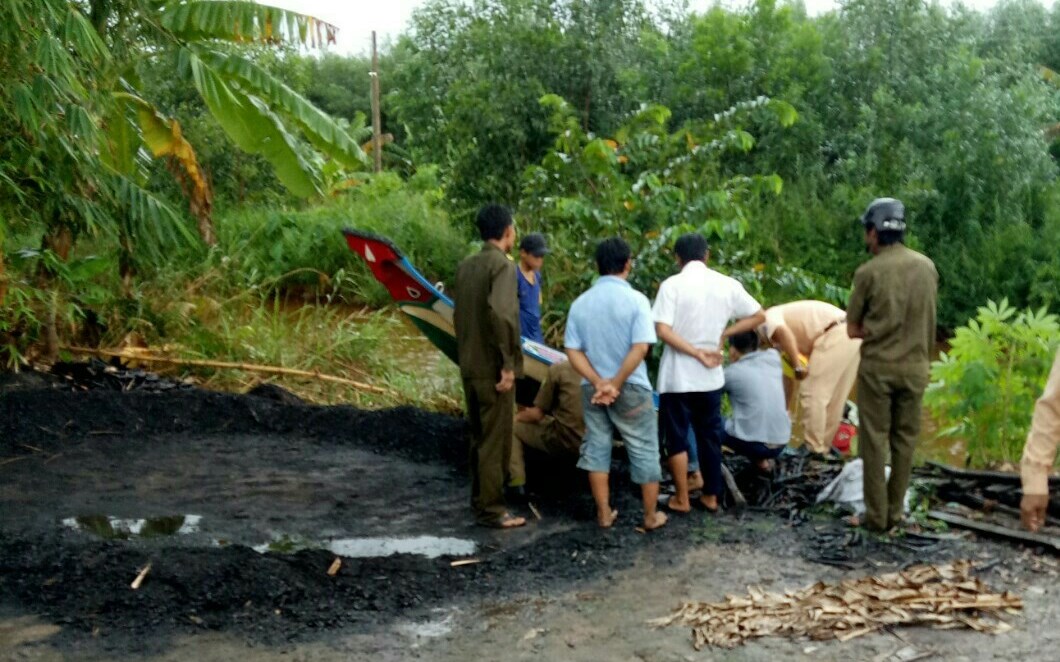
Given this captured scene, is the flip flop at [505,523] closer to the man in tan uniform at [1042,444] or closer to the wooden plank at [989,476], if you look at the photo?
the wooden plank at [989,476]

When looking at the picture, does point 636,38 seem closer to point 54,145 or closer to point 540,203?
point 540,203

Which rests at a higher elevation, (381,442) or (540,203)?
(540,203)

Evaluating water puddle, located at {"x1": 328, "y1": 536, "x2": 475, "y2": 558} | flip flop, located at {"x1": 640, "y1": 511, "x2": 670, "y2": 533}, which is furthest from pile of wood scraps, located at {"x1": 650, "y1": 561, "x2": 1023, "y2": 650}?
water puddle, located at {"x1": 328, "y1": 536, "x2": 475, "y2": 558}

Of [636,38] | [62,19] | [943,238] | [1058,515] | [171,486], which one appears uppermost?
[636,38]

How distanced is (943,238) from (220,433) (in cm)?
1219

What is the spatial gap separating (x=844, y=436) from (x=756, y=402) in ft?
7.08

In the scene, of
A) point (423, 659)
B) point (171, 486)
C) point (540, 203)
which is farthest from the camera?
point (540, 203)

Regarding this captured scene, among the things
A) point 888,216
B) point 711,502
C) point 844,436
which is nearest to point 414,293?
point 711,502

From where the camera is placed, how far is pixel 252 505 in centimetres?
816

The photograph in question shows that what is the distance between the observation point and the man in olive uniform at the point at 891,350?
6.71 m

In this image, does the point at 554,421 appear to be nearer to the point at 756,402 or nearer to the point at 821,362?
the point at 756,402

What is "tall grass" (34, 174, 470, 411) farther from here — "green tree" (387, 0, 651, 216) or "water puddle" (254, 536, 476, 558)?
"water puddle" (254, 536, 476, 558)

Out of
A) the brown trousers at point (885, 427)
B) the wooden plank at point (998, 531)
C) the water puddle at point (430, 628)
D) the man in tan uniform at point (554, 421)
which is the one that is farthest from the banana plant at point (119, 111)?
the wooden plank at point (998, 531)

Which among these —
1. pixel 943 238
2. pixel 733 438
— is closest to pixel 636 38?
pixel 943 238
